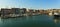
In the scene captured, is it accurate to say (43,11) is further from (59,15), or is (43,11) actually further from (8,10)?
(59,15)

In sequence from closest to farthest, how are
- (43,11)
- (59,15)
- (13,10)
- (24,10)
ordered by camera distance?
(59,15) < (13,10) < (24,10) < (43,11)

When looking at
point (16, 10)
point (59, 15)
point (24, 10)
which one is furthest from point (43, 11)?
point (59, 15)

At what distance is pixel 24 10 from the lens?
52.2 m

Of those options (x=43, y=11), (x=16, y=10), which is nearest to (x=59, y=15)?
(x=16, y=10)

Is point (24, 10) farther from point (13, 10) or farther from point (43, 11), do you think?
point (43, 11)

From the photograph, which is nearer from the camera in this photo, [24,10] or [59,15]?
[59,15]

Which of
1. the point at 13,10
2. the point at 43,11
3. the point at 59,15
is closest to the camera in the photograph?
the point at 59,15

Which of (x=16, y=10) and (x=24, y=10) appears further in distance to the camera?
(x=24, y=10)

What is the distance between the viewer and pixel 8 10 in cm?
4772

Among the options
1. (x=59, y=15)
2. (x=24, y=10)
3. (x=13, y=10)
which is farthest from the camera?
(x=24, y=10)

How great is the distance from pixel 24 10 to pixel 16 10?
4.74 meters

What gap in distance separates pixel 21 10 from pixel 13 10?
3.75m

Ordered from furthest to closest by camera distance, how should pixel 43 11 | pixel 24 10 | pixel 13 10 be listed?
pixel 43 11 → pixel 24 10 → pixel 13 10

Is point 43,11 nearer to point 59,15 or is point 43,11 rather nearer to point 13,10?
point 13,10
